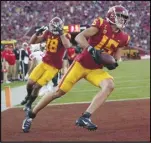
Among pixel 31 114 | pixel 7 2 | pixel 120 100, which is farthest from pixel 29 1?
pixel 31 114

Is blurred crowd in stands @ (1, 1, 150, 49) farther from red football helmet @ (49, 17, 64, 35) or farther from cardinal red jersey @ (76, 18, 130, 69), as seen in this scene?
cardinal red jersey @ (76, 18, 130, 69)

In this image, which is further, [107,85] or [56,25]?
[56,25]

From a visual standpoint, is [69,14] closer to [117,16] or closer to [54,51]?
[54,51]

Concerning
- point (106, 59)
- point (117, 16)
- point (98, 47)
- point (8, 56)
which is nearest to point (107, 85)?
point (106, 59)

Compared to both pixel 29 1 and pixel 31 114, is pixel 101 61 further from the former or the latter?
pixel 29 1

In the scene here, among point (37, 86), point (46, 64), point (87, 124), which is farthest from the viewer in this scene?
point (46, 64)

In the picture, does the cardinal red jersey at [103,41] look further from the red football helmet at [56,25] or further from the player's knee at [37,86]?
the player's knee at [37,86]

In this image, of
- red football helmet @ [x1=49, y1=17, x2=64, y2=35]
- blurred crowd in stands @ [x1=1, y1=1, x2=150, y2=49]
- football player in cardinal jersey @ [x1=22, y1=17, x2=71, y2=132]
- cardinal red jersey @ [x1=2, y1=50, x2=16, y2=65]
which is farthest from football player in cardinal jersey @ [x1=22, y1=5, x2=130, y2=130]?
blurred crowd in stands @ [x1=1, y1=1, x2=150, y2=49]

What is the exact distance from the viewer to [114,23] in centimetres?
671

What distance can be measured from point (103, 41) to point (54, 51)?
3.30 meters

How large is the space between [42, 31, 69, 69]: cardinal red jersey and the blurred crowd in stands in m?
30.1

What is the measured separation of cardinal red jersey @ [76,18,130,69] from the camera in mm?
6672

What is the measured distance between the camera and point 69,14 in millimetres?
42531

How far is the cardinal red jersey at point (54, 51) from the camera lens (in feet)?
32.0
